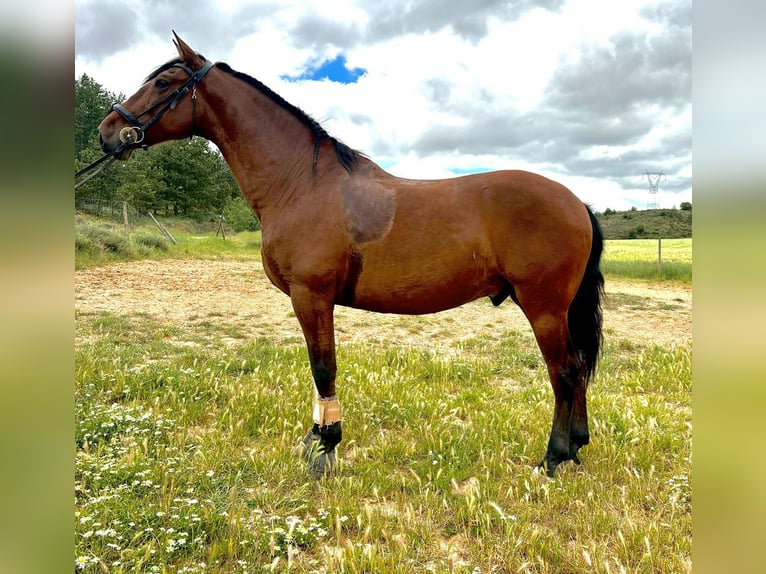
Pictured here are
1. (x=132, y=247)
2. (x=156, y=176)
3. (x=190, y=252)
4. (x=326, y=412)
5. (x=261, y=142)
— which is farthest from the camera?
(x=156, y=176)

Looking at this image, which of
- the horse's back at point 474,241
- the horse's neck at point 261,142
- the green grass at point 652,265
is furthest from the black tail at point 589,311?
the green grass at point 652,265

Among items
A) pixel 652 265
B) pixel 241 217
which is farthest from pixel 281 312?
pixel 241 217

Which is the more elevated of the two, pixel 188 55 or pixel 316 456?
pixel 188 55

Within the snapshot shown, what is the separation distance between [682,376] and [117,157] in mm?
7019

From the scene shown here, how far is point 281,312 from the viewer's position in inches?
400

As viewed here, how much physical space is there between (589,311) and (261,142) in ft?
10.7

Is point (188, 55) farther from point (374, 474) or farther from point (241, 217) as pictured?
point (241, 217)

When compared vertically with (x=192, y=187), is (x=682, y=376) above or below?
below

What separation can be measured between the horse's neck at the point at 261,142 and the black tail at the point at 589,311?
2611mm

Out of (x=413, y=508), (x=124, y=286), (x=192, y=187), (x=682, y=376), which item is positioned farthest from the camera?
(x=192, y=187)

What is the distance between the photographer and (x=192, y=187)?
129ft
